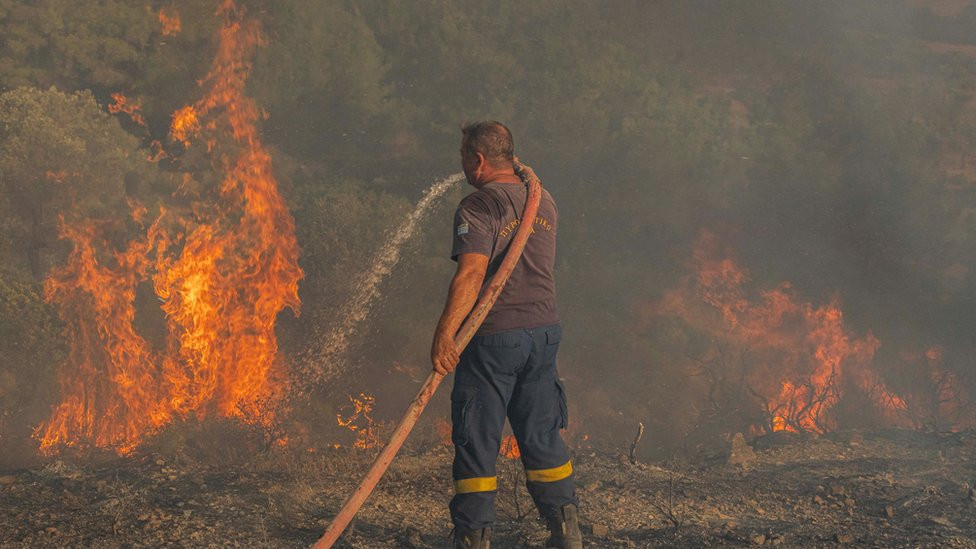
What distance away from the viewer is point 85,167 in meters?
11.5

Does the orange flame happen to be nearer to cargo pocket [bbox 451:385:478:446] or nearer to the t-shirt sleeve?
the t-shirt sleeve

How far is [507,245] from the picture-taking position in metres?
4.12

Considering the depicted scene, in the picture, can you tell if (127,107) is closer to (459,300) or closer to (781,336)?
(459,300)

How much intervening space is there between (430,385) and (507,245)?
79cm

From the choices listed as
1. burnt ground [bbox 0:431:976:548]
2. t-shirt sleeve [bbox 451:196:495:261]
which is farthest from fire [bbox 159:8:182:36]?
t-shirt sleeve [bbox 451:196:495:261]

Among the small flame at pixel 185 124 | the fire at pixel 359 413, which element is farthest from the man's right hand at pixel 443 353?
the small flame at pixel 185 124

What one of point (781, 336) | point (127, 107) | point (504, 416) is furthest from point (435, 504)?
point (781, 336)

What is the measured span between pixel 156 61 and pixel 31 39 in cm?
174

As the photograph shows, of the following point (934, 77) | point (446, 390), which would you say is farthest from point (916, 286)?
point (446, 390)

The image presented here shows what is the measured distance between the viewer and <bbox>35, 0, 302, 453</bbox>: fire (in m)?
9.66

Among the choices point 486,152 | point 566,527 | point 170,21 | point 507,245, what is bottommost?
point 566,527

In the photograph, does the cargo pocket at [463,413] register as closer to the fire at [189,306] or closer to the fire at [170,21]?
the fire at [189,306]

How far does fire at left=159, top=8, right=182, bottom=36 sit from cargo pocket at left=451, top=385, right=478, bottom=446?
11.2 meters

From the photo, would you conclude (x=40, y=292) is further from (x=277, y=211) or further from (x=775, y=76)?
(x=775, y=76)
